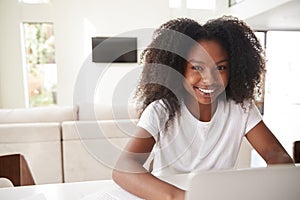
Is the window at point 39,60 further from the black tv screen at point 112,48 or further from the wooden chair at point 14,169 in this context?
the wooden chair at point 14,169

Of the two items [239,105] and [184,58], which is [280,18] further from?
[184,58]

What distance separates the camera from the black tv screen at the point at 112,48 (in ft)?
15.3

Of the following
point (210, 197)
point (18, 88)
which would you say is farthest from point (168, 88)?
point (18, 88)

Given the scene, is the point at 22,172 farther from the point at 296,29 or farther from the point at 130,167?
the point at 296,29

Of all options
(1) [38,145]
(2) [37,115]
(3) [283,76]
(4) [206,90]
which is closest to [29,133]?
(1) [38,145]

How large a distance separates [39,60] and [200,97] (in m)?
4.41

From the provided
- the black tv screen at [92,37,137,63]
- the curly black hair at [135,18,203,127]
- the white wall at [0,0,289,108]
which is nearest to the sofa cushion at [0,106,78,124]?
the curly black hair at [135,18,203,127]

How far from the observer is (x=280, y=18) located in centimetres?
398

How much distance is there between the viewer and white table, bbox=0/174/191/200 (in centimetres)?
71

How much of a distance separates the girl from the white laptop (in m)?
0.34

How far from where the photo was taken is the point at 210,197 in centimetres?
40

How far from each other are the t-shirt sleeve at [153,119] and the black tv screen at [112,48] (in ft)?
12.6

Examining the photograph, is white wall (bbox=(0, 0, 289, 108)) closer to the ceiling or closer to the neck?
the ceiling

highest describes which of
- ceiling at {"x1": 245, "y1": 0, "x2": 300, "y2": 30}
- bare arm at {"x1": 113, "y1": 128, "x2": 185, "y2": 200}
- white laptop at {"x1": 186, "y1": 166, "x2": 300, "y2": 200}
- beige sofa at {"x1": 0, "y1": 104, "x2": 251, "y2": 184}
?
ceiling at {"x1": 245, "y1": 0, "x2": 300, "y2": 30}
